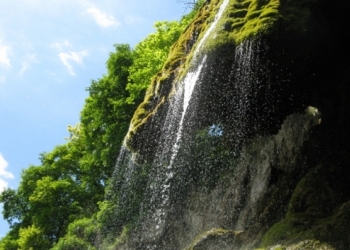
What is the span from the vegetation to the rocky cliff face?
9.75m

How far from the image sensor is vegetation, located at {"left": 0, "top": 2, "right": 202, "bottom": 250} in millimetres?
24484

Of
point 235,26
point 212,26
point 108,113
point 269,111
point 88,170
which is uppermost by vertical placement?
point 108,113

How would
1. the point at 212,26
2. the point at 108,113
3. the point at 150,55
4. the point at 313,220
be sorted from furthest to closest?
the point at 108,113 < the point at 150,55 < the point at 212,26 < the point at 313,220

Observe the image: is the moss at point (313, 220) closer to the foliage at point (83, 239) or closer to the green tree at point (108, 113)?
the foliage at point (83, 239)

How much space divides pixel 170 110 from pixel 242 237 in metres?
3.71

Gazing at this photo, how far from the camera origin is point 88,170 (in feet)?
90.9

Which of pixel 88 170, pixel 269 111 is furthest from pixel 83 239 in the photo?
pixel 269 111

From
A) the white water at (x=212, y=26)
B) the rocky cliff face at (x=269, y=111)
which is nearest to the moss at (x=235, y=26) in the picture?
the rocky cliff face at (x=269, y=111)

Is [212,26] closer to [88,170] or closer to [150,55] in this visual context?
[150,55]

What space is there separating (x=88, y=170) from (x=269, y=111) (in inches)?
725

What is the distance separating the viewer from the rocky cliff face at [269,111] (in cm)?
905

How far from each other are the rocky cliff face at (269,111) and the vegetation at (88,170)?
9750 mm

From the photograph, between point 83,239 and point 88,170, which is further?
point 88,170

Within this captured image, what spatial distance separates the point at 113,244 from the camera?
20.3 m
